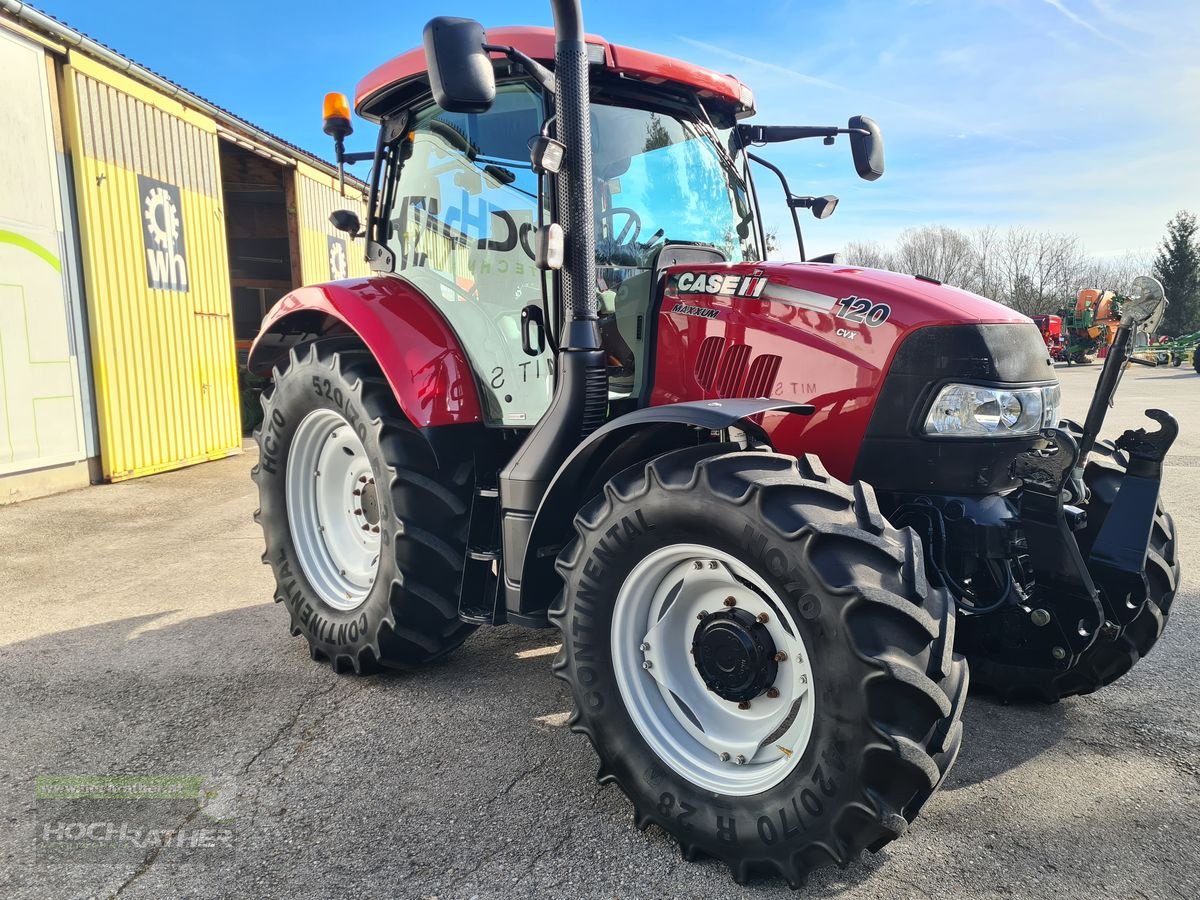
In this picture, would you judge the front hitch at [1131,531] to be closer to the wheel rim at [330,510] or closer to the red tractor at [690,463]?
the red tractor at [690,463]

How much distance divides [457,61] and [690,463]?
1.22 m

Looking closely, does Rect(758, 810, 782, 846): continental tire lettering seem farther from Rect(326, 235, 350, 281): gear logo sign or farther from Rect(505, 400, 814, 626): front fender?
Rect(326, 235, 350, 281): gear logo sign

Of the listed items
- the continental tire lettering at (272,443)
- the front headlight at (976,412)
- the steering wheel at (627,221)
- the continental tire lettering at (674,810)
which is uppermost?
the steering wheel at (627,221)

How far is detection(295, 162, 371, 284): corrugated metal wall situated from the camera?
39.7ft

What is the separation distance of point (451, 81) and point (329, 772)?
2082mm

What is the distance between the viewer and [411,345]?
3135 mm

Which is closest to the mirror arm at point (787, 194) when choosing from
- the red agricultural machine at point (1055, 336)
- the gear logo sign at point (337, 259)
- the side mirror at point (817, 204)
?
the side mirror at point (817, 204)

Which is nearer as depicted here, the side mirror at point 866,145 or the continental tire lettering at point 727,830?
the continental tire lettering at point 727,830

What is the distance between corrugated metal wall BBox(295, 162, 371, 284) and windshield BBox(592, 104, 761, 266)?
9239mm

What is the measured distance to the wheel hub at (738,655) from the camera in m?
2.15

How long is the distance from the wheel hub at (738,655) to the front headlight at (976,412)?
2.51 ft

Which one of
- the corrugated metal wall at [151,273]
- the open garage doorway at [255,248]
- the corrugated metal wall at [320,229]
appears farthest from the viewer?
the open garage doorway at [255,248]

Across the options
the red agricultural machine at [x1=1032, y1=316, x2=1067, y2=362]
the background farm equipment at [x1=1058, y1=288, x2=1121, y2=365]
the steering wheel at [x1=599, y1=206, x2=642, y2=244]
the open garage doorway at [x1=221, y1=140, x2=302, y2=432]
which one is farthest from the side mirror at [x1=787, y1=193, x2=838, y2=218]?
the background farm equipment at [x1=1058, y1=288, x2=1121, y2=365]

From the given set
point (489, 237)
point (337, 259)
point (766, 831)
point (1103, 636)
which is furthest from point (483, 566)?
point (337, 259)
